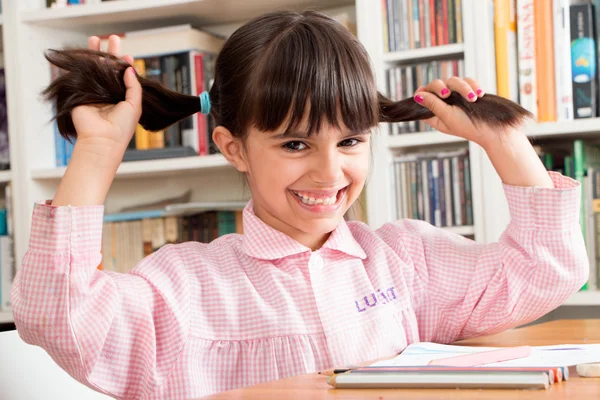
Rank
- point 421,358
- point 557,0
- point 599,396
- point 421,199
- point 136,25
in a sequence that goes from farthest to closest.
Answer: point 136,25 < point 421,199 < point 557,0 < point 421,358 < point 599,396

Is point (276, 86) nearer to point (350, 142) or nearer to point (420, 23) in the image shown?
point (350, 142)

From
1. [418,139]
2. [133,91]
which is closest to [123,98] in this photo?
[133,91]

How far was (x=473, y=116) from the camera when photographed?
3.77 ft

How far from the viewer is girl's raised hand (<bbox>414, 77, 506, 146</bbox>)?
1138 millimetres

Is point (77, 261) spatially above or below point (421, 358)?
above

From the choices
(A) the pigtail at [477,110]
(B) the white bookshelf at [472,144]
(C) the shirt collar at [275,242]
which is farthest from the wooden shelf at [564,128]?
(C) the shirt collar at [275,242]

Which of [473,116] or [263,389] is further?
[473,116]

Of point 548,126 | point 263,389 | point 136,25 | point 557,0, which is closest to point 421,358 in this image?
point 263,389

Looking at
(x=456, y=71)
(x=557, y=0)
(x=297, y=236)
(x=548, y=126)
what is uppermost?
(x=557, y=0)

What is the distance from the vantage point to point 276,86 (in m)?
1.05

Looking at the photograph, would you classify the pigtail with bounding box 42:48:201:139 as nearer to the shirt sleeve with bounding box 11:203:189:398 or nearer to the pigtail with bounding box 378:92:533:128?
the shirt sleeve with bounding box 11:203:189:398

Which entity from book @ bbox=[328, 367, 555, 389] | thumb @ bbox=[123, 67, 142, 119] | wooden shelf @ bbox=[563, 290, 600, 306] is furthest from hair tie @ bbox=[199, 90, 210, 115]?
wooden shelf @ bbox=[563, 290, 600, 306]

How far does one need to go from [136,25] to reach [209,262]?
4.24 ft

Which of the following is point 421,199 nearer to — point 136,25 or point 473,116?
point 473,116
